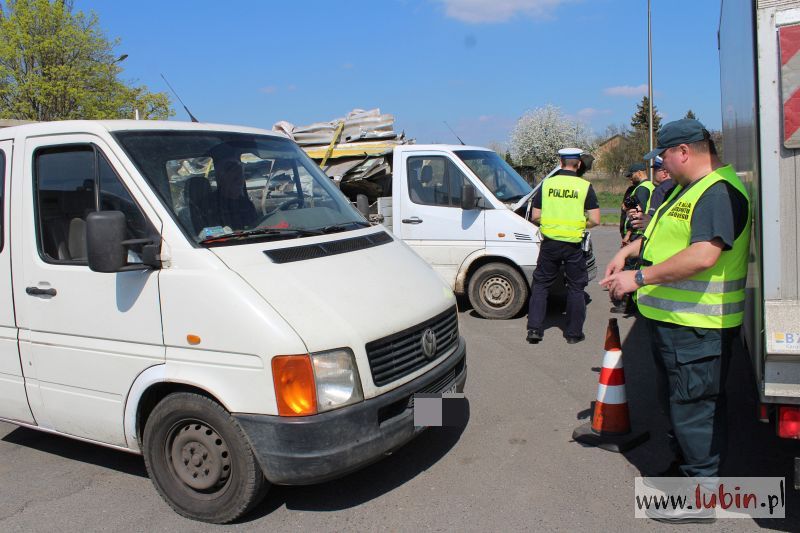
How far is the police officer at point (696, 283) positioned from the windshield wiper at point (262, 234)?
188cm

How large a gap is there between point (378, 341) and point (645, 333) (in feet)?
15.7

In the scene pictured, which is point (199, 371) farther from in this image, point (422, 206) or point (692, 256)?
point (422, 206)

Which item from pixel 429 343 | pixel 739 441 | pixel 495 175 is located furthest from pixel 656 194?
pixel 429 343

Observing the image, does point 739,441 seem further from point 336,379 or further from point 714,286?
point 336,379

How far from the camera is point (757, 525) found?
3.31 meters

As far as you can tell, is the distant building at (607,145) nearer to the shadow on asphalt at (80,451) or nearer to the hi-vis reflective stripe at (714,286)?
the hi-vis reflective stripe at (714,286)

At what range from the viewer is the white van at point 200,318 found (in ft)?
10.6

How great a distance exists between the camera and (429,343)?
379cm

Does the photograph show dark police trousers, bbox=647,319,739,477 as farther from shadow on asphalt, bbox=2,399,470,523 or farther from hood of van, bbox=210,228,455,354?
hood of van, bbox=210,228,455,354

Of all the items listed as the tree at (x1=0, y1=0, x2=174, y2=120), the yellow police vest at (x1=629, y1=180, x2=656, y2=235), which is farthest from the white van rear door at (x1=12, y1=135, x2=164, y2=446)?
the tree at (x1=0, y1=0, x2=174, y2=120)

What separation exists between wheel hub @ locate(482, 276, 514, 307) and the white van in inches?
148

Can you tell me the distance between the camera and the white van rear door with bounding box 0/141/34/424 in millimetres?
4059

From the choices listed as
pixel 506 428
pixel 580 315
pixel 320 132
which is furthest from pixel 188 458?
pixel 320 132

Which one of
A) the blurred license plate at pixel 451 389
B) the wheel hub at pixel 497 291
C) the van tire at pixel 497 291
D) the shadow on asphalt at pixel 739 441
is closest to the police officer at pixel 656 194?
the van tire at pixel 497 291
